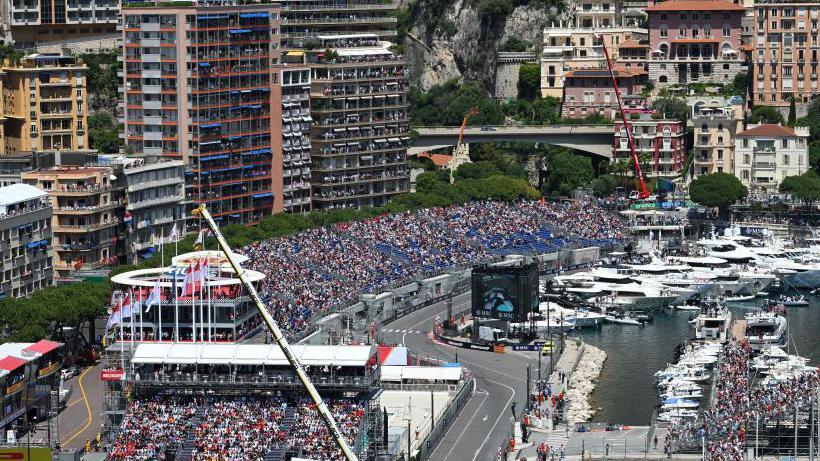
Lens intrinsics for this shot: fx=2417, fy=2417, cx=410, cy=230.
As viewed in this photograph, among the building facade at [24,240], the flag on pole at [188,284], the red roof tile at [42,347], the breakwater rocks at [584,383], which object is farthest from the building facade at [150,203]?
the breakwater rocks at [584,383]

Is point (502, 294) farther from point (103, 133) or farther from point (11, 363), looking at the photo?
point (103, 133)

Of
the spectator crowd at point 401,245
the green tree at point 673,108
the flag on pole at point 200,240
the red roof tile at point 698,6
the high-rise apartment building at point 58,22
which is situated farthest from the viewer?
the red roof tile at point 698,6

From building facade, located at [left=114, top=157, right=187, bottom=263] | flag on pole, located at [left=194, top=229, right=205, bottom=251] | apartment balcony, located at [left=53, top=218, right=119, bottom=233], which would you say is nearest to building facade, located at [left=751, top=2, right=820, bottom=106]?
building facade, located at [left=114, top=157, right=187, bottom=263]

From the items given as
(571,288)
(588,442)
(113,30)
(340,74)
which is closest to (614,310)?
(571,288)

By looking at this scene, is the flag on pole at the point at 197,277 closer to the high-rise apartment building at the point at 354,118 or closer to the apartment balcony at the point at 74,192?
the apartment balcony at the point at 74,192

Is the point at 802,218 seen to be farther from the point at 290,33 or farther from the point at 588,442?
the point at 588,442

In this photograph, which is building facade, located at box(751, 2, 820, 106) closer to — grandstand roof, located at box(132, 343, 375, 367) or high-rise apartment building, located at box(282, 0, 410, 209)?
high-rise apartment building, located at box(282, 0, 410, 209)
